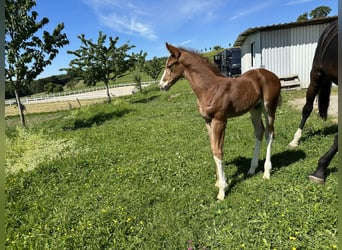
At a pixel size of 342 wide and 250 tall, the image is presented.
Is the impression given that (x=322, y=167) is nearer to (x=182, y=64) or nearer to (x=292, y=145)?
(x=292, y=145)

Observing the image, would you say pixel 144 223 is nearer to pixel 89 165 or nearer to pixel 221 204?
pixel 221 204

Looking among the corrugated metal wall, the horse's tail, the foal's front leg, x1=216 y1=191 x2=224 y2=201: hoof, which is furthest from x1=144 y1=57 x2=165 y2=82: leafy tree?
x1=216 y1=191 x2=224 y2=201: hoof

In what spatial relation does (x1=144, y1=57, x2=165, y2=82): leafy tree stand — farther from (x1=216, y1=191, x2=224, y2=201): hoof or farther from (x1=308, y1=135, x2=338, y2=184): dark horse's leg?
(x1=308, y1=135, x2=338, y2=184): dark horse's leg

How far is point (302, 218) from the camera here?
8.60 feet

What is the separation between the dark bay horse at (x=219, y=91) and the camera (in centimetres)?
327

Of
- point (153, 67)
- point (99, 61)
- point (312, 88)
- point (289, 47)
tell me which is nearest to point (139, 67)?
point (153, 67)

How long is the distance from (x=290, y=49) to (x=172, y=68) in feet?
40.1

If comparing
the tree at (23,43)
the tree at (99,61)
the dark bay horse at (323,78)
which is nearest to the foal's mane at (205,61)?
the dark bay horse at (323,78)

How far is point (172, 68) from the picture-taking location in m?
3.44

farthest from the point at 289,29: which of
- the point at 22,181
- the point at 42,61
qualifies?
the point at 22,181

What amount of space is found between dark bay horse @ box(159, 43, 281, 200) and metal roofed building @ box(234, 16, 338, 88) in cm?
1103

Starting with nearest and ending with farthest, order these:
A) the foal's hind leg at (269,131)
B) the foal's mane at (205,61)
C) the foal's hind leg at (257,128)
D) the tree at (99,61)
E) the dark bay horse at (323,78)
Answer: the dark bay horse at (323,78) → the foal's mane at (205,61) → the foal's hind leg at (269,131) → the foal's hind leg at (257,128) → the tree at (99,61)

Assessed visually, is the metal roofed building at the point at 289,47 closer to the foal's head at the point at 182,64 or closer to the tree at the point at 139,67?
the foal's head at the point at 182,64

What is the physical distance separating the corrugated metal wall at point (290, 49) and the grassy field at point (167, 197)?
8282 mm
